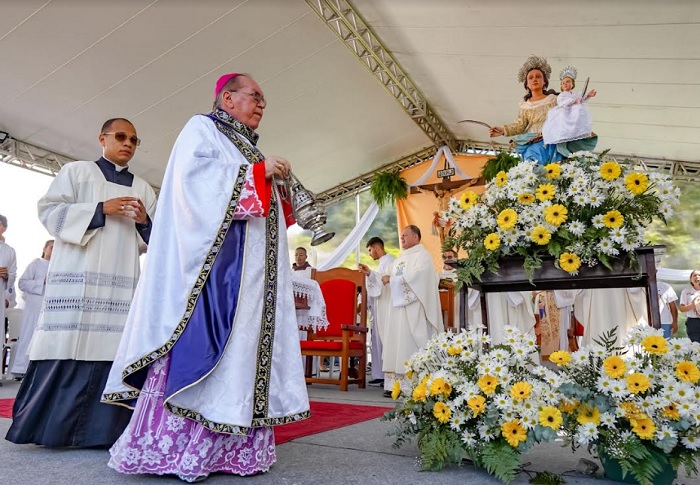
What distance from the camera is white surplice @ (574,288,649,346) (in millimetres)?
6496

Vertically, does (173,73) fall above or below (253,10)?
below

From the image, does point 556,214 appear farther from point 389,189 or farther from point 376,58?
point 389,189

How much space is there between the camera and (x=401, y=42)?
863 centimetres

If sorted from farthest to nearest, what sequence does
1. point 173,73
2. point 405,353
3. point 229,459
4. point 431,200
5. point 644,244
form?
point 431,200, point 173,73, point 405,353, point 644,244, point 229,459

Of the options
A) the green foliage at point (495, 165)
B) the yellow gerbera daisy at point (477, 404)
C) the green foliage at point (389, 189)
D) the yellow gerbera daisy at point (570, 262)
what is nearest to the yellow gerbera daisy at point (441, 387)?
the yellow gerbera daisy at point (477, 404)

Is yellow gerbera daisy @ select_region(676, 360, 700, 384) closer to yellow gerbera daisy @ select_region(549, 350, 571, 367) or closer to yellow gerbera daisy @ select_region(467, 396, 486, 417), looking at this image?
yellow gerbera daisy @ select_region(549, 350, 571, 367)

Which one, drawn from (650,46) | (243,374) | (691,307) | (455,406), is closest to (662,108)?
(650,46)

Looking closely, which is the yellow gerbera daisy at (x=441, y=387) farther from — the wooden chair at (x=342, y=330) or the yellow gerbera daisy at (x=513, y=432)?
the wooden chair at (x=342, y=330)

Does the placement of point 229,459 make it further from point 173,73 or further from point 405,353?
point 173,73

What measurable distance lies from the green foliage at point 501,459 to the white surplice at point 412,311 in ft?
12.9

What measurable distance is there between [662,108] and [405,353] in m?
5.72

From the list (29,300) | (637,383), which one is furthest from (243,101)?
(29,300)

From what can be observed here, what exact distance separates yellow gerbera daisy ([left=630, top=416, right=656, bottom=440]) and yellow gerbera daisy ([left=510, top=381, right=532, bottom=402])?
14.1 inches

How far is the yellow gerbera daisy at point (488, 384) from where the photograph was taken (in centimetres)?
212
